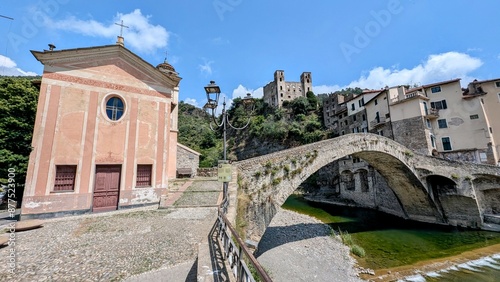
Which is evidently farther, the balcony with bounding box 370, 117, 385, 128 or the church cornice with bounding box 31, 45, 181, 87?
the balcony with bounding box 370, 117, 385, 128

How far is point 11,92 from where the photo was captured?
1255 centimetres

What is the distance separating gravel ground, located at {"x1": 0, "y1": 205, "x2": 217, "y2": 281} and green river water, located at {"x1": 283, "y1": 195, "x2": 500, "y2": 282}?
906 cm

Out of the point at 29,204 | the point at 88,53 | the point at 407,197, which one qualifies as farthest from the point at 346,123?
the point at 29,204

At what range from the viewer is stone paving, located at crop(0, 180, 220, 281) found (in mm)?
3820

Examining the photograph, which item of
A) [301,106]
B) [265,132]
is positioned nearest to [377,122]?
[265,132]

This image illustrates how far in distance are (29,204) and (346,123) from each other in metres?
35.1

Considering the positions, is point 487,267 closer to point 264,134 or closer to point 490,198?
point 490,198

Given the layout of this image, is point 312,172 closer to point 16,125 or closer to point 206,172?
A: point 206,172

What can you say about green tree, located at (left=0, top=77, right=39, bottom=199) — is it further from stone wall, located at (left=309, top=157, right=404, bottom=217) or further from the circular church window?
stone wall, located at (left=309, top=157, right=404, bottom=217)

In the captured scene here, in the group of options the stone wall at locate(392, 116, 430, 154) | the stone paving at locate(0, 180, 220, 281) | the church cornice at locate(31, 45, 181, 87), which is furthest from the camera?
the stone wall at locate(392, 116, 430, 154)

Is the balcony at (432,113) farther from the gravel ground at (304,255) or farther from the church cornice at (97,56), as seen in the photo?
the church cornice at (97,56)

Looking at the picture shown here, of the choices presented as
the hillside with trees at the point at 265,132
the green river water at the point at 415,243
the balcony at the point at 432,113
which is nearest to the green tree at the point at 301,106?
the hillside with trees at the point at 265,132

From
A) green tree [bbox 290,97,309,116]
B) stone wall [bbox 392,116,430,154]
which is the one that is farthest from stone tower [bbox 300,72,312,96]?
stone wall [bbox 392,116,430,154]

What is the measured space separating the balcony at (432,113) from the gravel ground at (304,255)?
17.7 meters
